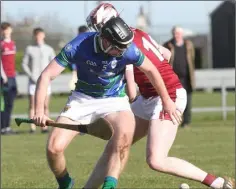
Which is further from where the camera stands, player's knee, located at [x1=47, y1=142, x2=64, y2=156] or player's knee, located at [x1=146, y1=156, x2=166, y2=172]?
player's knee, located at [x1=146, y1=156, x2=166, y2=172]

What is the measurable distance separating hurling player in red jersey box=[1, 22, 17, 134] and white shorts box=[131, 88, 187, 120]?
9019mm

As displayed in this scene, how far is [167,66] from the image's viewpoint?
880cm

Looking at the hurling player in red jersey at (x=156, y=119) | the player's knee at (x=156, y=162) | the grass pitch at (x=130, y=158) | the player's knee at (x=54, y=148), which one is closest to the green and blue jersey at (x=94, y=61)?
the hurling player in red jersey at (x=156, y=119)

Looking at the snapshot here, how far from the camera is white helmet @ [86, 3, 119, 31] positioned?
816 centimetres

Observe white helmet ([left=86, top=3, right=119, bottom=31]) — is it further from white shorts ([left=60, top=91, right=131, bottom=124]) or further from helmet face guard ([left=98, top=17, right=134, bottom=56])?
white shorts ([left=60, top=91, right=131, bottom=124])

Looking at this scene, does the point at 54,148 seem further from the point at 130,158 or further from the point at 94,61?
the point at 130,158

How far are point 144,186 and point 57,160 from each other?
1.57 metres

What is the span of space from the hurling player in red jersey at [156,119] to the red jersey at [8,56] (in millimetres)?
8960

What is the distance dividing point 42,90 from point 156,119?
127 centimetres

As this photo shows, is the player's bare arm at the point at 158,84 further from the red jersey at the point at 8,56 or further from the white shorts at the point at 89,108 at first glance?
the red jersey at the point at 8,56

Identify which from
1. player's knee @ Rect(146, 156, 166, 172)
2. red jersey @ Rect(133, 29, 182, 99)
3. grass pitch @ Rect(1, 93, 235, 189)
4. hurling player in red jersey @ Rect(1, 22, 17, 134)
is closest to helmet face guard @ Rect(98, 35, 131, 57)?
red jersey @ Rect(133, 29, 182, 99)

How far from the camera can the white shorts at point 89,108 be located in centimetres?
844

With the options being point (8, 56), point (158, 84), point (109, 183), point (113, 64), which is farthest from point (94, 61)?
point (8, 56)

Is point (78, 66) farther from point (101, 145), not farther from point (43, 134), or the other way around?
point (43, 134)
